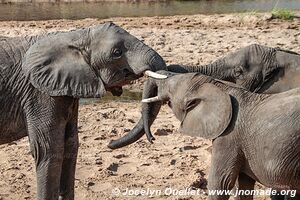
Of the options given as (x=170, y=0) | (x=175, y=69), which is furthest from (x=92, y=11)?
(x=175, y=69)

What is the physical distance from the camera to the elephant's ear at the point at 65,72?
4668 mm

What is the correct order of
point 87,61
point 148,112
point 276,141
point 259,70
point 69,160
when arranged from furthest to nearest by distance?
point 259,70 < point 148,112 < point 69,160 < point 87,61 < point 276,141

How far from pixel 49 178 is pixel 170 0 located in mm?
19508

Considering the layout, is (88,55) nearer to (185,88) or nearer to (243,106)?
(185,88)

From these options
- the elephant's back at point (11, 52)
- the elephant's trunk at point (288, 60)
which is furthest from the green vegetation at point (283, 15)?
the elephant's back at point (11, 52)

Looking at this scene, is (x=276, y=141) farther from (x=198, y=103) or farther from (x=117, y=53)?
(x=117, y=53)

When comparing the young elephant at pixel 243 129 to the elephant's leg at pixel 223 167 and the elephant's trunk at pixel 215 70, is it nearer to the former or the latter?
the elephant's leg at pixel 223 167

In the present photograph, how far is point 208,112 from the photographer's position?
15.2 ft

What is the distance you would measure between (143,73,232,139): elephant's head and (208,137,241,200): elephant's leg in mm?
97

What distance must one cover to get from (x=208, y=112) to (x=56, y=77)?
107 centimetres

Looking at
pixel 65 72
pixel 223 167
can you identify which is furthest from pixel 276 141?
pixel 65 72

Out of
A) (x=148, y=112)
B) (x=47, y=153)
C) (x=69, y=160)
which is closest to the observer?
(x=47, y=153)

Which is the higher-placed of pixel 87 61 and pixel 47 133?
pixel 87 61

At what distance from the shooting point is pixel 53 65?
4.70 m
